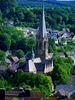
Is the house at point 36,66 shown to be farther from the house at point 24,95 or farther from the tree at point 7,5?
the tree at point 7,5

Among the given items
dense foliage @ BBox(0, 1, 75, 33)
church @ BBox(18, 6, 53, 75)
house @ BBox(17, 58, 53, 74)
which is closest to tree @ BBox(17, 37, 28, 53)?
church @ BBox(18, 6, 53, 75)

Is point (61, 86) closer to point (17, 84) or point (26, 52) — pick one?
point (17, 84)

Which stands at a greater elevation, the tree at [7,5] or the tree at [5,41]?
the tree at [7,5]

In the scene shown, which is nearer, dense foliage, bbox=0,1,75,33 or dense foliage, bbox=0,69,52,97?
dense foliage, bbox=0,69,52,97

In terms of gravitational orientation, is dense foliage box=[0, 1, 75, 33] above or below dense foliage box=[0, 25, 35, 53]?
above

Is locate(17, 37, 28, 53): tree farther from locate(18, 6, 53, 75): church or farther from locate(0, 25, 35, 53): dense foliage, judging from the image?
locate(18, 6, 53, 75): church

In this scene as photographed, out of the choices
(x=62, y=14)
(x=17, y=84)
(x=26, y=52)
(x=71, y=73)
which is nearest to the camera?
(x=17, y=84)

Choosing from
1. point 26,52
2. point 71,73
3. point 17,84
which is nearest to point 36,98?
point 17,84

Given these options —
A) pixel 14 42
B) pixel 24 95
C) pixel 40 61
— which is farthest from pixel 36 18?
pixel 24 95

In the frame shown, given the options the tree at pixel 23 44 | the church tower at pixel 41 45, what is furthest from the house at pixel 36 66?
the tree at pixel 23 44

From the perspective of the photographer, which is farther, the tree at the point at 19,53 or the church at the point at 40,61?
the tree at the point at 19,53

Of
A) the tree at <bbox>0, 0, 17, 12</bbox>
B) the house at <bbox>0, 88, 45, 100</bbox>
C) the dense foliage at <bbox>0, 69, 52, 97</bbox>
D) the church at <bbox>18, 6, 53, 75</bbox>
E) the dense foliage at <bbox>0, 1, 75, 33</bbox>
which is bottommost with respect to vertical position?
the dense foliage at <bbox>0, 69, 52, 97</bbox>

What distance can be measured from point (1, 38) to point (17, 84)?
53.5m

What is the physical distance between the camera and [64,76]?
66.8 m
